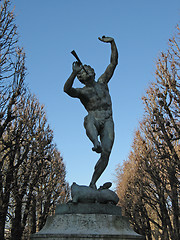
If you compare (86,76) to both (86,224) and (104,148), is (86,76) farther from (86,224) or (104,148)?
(86,224)

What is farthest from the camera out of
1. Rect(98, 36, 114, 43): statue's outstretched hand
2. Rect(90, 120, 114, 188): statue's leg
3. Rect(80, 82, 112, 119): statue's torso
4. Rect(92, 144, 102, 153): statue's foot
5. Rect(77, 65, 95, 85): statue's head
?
Rect(98, 36, 114, 43): statue's outstretched hand

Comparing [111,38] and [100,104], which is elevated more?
[111,38]

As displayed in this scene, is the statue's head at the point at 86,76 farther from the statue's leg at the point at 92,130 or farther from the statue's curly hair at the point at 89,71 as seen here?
the statue's leg at the point at 92,130

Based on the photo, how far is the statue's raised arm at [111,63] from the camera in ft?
17.4

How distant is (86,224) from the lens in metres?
3.44

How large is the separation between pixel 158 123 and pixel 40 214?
1019 cm

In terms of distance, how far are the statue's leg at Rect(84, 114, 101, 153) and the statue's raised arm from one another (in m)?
0.98

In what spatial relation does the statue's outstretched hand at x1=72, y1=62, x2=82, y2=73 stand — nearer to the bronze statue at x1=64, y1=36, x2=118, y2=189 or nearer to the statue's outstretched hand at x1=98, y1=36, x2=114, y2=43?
the bronze statue at x1=64, y1=36, x2=118, y2=189

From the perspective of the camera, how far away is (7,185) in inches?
411

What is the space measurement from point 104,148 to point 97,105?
2.59 feet

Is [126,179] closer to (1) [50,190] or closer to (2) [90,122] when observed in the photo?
(1) [50,190]

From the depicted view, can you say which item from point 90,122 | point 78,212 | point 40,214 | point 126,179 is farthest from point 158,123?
point 126,179

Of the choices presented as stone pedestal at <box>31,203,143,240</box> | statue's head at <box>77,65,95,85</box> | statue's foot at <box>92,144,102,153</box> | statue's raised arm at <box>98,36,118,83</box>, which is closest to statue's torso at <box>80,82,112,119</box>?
statue's head at <box>77,65,95,85</box>

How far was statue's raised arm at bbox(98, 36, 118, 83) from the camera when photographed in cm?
530
